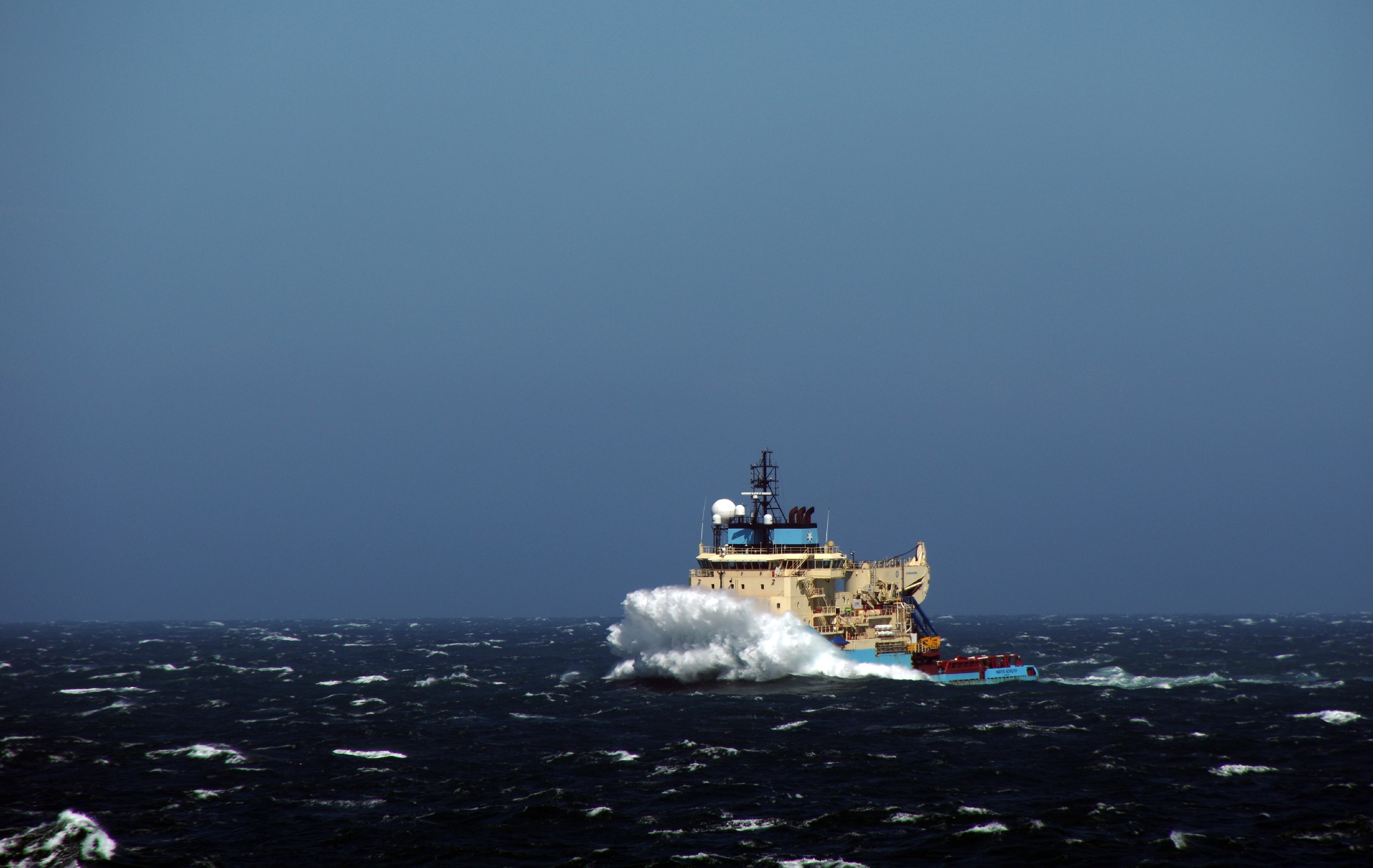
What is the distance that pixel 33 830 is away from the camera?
30.4 meters

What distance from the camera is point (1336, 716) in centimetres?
4925

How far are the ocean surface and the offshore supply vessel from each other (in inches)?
75.6

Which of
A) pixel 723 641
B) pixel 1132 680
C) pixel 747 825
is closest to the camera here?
pixel 747 825

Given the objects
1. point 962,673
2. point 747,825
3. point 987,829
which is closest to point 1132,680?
point 962,673

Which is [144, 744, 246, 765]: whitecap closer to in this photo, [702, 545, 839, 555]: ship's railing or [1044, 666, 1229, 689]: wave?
[702, 545, 839, 555]: ship's railing

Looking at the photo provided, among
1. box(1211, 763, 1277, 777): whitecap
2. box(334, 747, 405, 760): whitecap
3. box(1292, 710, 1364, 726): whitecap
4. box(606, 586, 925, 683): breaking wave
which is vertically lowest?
box(334, 747, 405, 760): whitecap

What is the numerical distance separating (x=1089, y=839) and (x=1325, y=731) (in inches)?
867

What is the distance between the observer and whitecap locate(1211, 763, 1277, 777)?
37000 millimetres

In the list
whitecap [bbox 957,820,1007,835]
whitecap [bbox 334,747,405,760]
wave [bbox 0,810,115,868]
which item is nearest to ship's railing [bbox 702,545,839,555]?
whitecap [bbox 334,747,405,760]

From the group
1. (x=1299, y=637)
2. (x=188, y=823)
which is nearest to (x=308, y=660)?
(x=188, y=823)

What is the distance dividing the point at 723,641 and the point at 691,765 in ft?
64.2

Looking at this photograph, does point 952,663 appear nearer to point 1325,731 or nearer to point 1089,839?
point 1325,731

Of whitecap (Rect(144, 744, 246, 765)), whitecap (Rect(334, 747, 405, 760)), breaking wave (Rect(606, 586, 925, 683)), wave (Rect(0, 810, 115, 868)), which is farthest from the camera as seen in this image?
breaking wave (Rect(606, 586, 925, 683))

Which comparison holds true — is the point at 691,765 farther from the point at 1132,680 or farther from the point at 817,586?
the point at 1132,680
